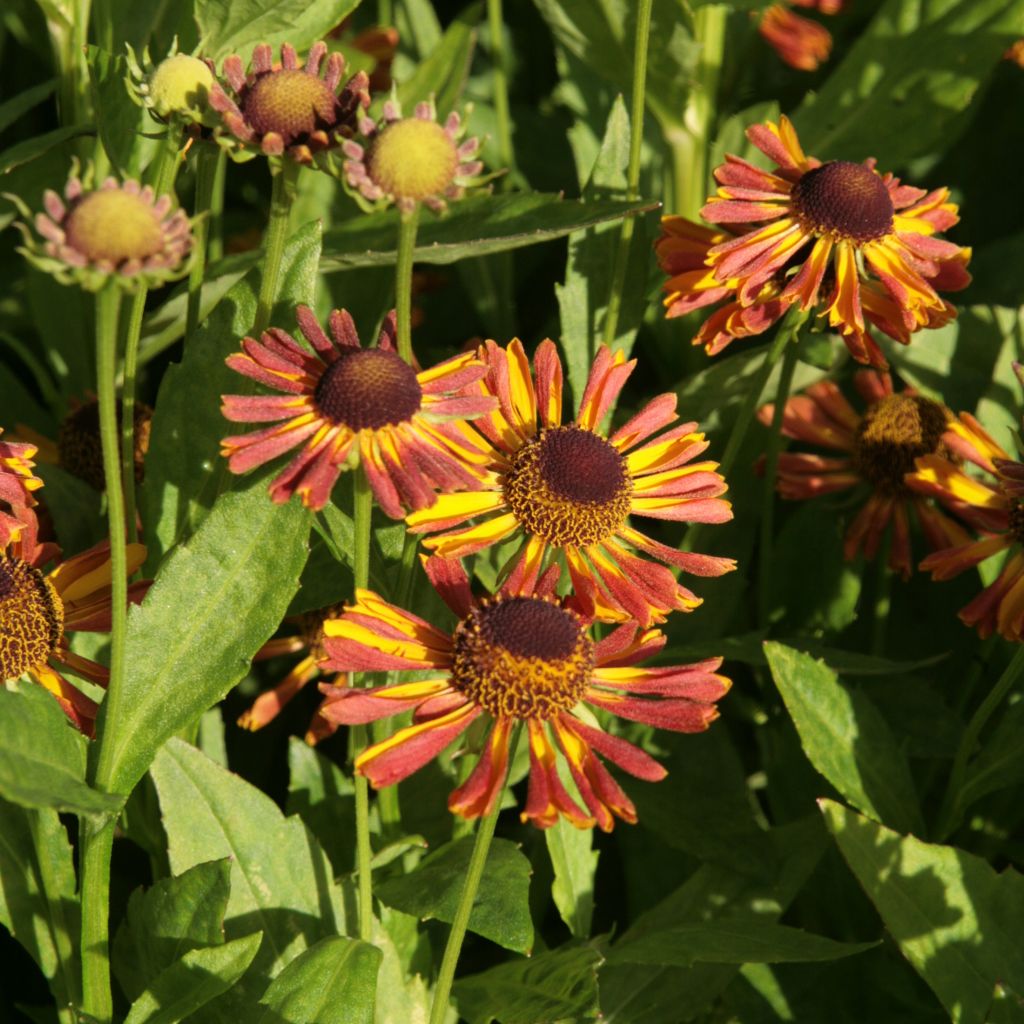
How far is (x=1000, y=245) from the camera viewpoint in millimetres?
1918

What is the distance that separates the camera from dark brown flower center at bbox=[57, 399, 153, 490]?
4.83ft

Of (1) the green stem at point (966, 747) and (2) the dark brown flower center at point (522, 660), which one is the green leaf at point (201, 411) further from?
(1) the green stem at point (966, 747)

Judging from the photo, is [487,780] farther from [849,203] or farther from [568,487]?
[849,203]

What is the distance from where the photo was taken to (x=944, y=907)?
3.97 ft

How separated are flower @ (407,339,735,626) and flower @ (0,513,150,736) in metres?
0.30

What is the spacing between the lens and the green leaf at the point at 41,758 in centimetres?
90

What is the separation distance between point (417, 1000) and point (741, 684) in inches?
26.6

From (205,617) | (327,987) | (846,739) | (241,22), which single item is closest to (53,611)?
(205,617)

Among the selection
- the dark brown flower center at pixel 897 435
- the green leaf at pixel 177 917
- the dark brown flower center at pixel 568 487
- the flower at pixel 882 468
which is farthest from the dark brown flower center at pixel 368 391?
the dark brown flower center at pixel 897 435

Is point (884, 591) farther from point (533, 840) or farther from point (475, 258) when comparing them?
point (475, 258)

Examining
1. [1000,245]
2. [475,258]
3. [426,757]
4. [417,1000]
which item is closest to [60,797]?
[426,757]

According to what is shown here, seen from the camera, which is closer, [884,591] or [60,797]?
[60,797]

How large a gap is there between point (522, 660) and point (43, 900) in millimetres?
513

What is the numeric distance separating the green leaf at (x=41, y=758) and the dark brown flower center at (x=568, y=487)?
1.35 feet
